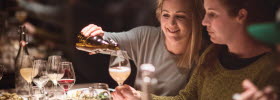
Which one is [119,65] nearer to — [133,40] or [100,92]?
[100,92]

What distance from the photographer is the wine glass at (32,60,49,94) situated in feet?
5.81

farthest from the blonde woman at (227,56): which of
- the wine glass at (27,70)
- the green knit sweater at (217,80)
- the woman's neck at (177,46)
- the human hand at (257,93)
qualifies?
the wine glass at (27,70)

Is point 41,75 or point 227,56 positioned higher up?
point 227,56

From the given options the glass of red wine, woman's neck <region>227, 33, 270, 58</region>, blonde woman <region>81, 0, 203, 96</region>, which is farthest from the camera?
blonde woman <region>81, 0, 203, 96</region>

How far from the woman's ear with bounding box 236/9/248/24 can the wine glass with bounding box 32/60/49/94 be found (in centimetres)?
109

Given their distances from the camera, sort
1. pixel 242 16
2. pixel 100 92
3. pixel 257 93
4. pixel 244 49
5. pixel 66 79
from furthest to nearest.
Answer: pixel 66 79 < pixel 100 92 < pixel 244 49 < pixel 242 16 < pixel 257 93

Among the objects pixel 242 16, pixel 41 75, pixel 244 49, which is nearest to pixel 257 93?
pixel 242 16

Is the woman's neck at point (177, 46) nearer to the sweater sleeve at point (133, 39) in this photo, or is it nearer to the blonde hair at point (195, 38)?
the blonde hair at point (195, 38)

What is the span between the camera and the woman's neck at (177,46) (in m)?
2.09

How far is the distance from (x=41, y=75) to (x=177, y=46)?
2.90ft

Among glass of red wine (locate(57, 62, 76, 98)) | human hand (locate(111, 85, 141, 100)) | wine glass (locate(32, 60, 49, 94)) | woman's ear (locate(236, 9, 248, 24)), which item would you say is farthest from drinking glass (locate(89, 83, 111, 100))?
woman's ear (locate(236, 9, 248, 24))

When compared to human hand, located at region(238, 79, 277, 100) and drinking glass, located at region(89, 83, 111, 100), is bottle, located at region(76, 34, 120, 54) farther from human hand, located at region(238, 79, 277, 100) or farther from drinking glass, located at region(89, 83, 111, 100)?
human hand, located at region(238, 79, 277, 100)

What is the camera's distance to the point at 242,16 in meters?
1.22

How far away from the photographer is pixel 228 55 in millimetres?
1542
